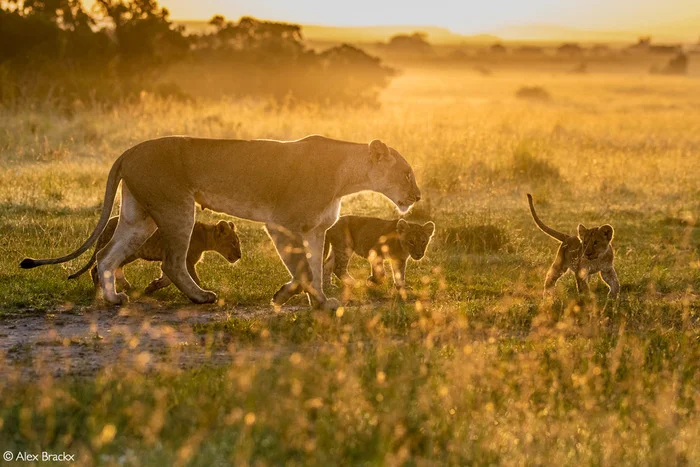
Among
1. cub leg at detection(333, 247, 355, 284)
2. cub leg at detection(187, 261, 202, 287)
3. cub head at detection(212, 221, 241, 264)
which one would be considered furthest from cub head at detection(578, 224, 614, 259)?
cub leg at detection(187, 261, 202, 287)

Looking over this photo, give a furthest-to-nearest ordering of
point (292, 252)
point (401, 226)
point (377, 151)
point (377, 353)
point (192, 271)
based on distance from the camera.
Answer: point (401, 226), point (192, 271), point (377, 151), point (292, 252), point (377, 353)

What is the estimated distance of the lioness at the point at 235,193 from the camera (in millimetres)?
8398

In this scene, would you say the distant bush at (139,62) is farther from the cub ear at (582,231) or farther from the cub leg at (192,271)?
the cub ear at (582,231)

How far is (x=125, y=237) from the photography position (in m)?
8.72

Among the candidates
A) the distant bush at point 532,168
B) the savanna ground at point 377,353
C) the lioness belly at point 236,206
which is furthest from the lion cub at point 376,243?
the distant bush at point 532,168

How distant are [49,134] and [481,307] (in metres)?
12.6

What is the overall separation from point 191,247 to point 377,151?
1.95m

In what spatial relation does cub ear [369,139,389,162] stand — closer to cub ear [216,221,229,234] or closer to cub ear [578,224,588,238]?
cub ear [216,221,229,234]

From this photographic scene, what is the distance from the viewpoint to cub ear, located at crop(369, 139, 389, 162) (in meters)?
8.64

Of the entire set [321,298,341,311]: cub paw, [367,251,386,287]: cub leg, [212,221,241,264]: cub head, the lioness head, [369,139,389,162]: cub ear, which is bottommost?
[367,251,386,287]: cub leg

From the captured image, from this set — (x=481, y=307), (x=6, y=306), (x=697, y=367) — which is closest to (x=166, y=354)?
(x=6, y=306)

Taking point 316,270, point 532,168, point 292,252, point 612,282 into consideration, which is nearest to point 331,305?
point 316,270

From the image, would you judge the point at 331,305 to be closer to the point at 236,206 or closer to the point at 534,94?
the point at 236,206

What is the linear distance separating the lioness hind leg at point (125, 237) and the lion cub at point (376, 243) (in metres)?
1.94
